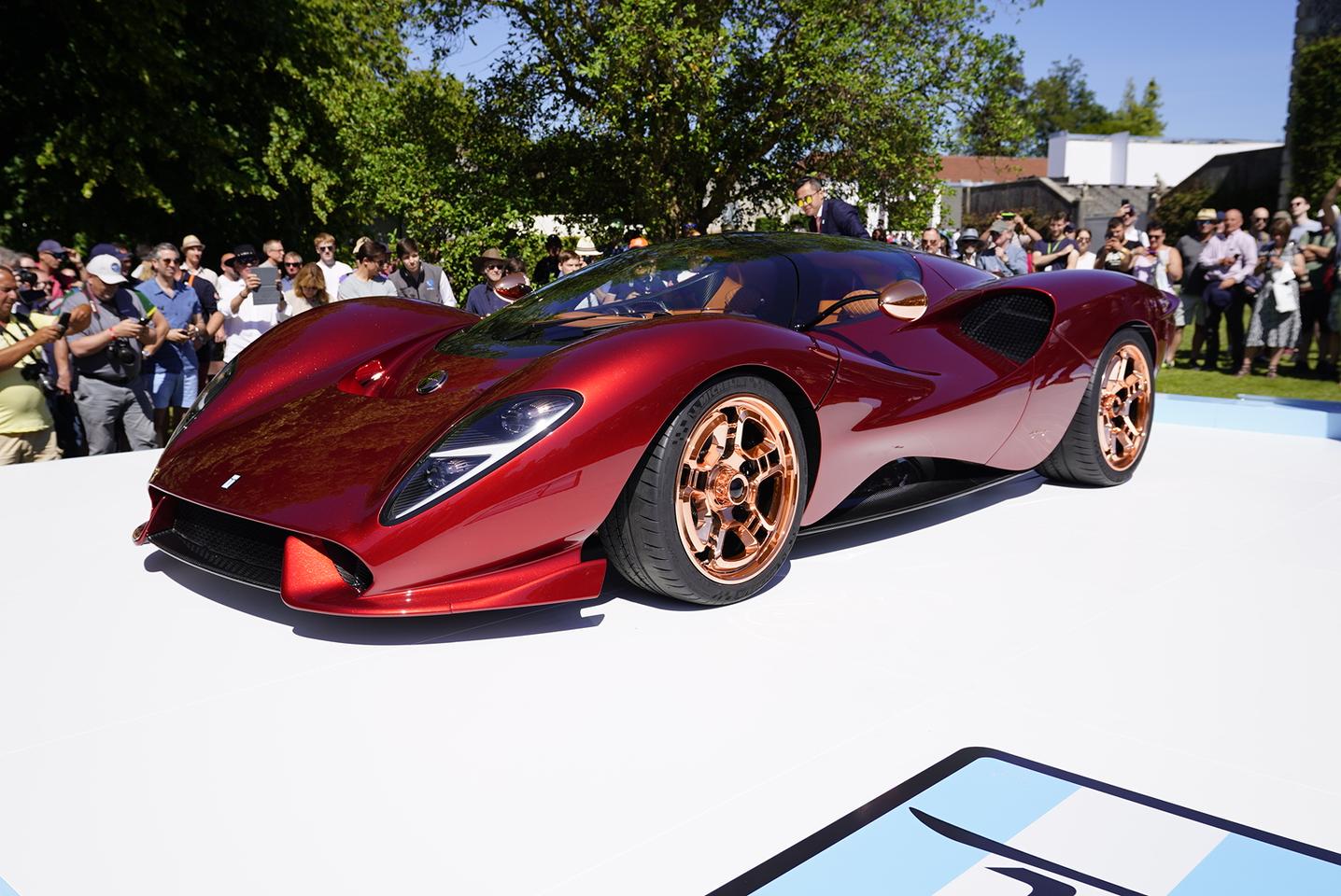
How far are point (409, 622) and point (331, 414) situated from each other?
2.47 feet

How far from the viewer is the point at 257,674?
9.19ft

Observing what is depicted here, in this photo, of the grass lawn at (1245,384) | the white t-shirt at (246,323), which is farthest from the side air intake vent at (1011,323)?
the white t-shirt at (246,323)

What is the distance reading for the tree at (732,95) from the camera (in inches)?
608

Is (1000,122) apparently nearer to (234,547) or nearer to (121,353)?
(121,353)

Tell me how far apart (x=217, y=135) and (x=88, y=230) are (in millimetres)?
2247

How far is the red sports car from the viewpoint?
2904mm

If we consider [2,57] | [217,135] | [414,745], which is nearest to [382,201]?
[217,135]

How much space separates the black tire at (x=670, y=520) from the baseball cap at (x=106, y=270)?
4.93 meters

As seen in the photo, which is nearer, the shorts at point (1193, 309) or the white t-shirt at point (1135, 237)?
the white t-shirt at point (1135, 237)

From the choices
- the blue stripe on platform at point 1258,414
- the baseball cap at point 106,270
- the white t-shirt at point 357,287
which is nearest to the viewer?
the blue stripe on platform at point 1258,414

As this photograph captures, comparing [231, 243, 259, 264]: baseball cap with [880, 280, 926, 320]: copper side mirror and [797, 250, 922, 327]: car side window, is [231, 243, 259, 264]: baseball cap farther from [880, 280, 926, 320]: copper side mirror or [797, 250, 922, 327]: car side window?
[880, 280, 926, 320]: copper side mirror

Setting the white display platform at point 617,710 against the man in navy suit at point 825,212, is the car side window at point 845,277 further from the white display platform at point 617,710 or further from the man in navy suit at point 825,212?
the man in navy suit at point 825,212

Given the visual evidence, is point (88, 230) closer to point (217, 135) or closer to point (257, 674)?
point (217, 135)

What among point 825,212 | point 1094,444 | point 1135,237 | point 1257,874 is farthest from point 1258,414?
point 1257,874
